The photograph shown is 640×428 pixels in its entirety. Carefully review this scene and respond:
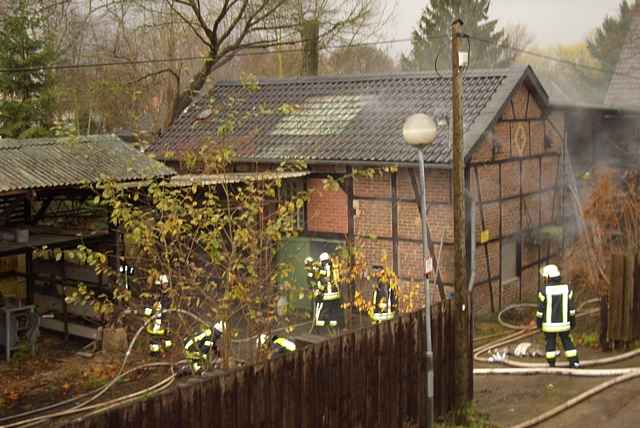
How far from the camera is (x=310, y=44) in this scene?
27.5 metres

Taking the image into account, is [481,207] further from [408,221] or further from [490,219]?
[408,221]

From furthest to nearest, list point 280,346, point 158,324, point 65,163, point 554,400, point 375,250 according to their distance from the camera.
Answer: point 375,250
point 65,163
point 158,324
point 554,400
point 280,346

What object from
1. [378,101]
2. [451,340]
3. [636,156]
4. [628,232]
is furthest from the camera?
[636,156]

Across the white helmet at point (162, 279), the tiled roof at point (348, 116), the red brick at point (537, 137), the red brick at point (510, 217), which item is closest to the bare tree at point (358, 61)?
the tiled roof at point (348, 116)

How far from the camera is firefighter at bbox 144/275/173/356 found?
28.8 feet

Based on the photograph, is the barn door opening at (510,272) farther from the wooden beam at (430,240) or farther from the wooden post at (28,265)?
the wooden post at (28,265)

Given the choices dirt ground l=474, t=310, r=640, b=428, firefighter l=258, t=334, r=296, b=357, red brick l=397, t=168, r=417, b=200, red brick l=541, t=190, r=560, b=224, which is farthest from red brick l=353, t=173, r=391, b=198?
firefighter l=258, t=334, r=296, b=357

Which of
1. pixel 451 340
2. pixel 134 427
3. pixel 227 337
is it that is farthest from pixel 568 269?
pixel 134 427

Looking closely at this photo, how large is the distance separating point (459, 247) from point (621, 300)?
14.5 ft

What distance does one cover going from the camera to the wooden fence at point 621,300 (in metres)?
13.2

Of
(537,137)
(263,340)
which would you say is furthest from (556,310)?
(537,137)

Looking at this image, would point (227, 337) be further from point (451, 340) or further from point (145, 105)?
point (145, 105)

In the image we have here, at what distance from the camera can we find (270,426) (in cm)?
765

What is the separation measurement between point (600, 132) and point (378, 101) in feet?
27.6
